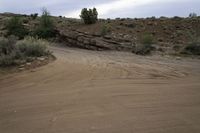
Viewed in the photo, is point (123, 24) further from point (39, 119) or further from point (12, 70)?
point (39, 119)

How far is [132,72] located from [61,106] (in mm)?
5840

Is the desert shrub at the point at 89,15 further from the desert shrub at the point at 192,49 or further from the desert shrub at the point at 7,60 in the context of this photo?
the desert shrub at the point at 7,60

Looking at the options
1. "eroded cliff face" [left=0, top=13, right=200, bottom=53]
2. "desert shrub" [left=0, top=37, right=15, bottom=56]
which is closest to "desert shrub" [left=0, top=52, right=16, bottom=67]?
"desert shrub" [left=0, top=37, right=15, bottom=56]

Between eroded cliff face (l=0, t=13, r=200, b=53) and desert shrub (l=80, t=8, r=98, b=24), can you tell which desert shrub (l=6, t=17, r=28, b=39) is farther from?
desert shrub (l=80, t=8, r=98, b=24)

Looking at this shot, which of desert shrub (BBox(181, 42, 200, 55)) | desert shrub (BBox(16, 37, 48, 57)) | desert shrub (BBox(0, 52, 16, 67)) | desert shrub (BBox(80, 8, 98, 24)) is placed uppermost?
desert shrub (BBox(80, 8, 98, 24))

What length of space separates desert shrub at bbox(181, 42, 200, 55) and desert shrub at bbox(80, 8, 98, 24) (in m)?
15.1

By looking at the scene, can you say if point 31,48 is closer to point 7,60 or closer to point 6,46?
point 6,46

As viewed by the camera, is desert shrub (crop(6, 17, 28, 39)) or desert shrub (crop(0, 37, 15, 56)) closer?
desert shrub (crop(0, 37, 15, 56))

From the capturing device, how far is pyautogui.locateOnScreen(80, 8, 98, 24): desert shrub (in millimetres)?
39469

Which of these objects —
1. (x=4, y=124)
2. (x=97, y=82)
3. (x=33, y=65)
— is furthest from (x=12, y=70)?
(x=4, y=124)

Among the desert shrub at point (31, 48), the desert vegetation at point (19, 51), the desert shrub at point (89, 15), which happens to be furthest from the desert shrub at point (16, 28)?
the desert shrub at point (31, 48)

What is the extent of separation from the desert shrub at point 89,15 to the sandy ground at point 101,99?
21.6 m

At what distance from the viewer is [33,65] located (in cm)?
1741

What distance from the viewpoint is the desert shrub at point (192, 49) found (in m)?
25.4
